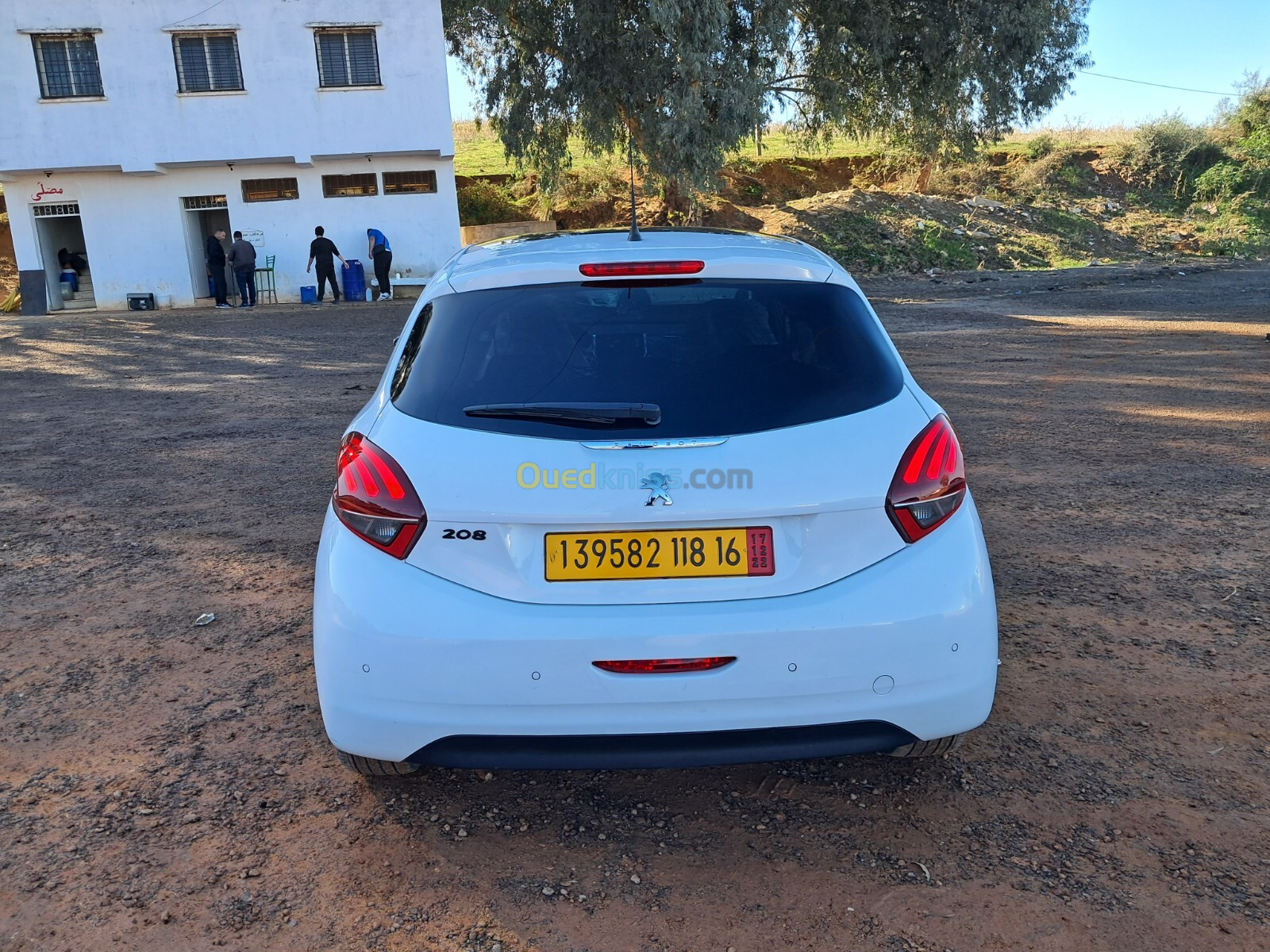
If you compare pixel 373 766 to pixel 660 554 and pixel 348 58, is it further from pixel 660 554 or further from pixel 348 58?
pixel 348 58

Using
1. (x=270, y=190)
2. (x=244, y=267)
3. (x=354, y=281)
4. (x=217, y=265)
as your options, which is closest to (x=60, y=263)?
(x=217, y=265)

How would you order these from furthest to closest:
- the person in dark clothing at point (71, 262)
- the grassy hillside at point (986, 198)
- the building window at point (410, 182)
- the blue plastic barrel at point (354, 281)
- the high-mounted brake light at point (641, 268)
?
the grassy hillside at point (986, 198) < the person in dark clothing at point (71, 262) < the building window at point (410, 182) < the blue plastic barrel at point (354, 281) < the high-mounted brake light at point (641, 268)

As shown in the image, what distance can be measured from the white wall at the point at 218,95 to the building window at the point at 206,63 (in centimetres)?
21

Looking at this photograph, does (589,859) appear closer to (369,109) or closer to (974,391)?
(974,391)

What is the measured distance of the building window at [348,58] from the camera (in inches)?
925

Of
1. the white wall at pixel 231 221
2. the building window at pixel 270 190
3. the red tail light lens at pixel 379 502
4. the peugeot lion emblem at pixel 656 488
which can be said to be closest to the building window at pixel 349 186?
the white wall at pixel 231 221

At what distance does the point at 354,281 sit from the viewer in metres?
24.6

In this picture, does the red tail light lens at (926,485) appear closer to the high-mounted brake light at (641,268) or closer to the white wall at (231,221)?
the high-mounted brake light at (641,268)

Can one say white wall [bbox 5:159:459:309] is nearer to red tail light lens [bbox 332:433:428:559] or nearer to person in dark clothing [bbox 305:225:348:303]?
person in dark clothing [bbox 305:225:348:303]

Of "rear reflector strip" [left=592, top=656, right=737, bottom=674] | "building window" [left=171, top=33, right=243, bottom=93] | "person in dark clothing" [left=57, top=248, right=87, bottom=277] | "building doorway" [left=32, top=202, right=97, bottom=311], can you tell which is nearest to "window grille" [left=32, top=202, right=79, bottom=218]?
"building doorway" [left=32, top=202, right=97, bottom=311]

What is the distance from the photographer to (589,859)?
→ 2.80 metres

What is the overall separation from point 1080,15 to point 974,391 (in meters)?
20.4

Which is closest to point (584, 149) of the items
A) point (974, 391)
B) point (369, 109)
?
point (369, 109)

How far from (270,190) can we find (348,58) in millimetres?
3700
